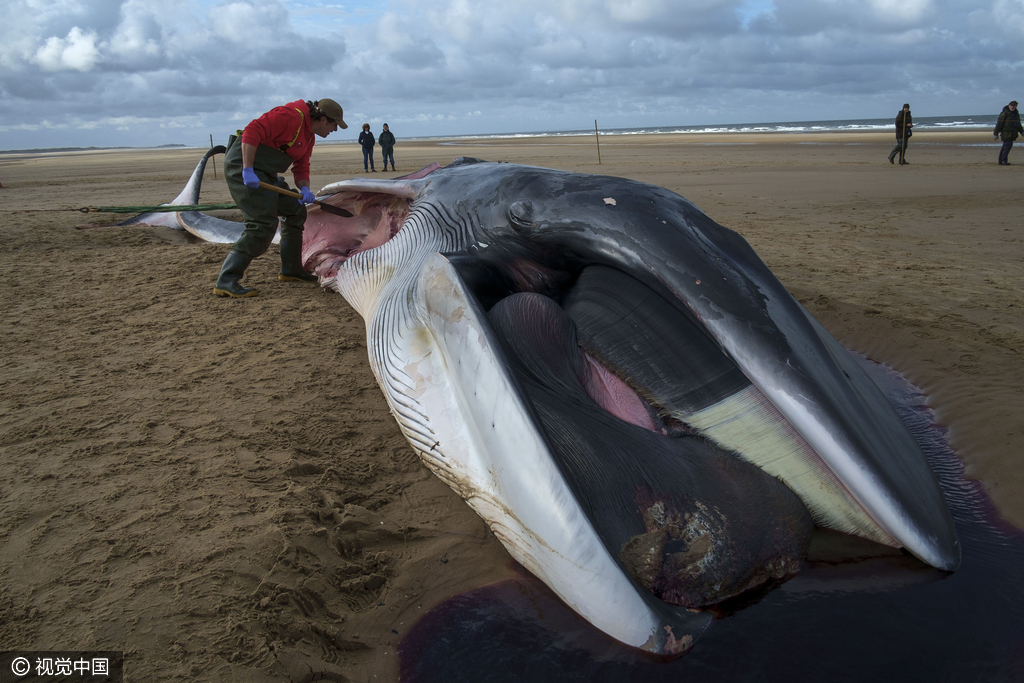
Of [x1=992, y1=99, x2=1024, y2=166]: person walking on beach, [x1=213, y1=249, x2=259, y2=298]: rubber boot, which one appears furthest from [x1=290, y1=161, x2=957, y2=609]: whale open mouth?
[x1=992, y1=99, x2=1024, y2=166]: person walking on beach

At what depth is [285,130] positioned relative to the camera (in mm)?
4789

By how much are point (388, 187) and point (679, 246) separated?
2761 mm

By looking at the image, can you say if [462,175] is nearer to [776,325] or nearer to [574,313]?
[574,313]

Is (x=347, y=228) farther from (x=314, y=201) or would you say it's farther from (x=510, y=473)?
(x=510, y=473)

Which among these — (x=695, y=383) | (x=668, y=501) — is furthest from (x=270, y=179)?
(x=668, y=501)

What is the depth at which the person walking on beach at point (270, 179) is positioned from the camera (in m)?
4.61

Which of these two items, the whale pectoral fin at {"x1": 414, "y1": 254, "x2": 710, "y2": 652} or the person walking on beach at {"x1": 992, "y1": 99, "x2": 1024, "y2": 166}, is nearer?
the whale pectoral fin at {"x1": 414, "y1": 254, "x2": 710, "y2": 652}

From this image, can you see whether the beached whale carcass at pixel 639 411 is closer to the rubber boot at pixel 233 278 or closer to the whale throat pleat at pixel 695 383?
the whale throat pleat at pixel 695 383

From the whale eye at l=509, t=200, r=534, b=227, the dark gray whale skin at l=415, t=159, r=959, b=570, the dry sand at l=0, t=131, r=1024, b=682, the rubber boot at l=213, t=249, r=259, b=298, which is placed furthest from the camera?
the rubber boot at l=213, t=249, r=259, b=298

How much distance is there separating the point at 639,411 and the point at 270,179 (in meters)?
3.86

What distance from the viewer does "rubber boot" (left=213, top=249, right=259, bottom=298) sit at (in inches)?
179

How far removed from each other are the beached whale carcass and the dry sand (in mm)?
380

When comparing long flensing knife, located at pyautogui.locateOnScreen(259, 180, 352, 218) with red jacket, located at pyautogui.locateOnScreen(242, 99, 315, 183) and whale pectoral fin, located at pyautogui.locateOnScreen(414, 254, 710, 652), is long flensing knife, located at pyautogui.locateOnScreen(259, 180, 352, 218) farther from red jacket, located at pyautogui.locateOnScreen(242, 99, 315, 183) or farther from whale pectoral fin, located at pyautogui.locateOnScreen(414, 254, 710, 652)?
whale pectoral fin, located at pyautogui.locateOnScreen(414, 254, 710, 652)

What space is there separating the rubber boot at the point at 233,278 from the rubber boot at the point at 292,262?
0.39 meters
